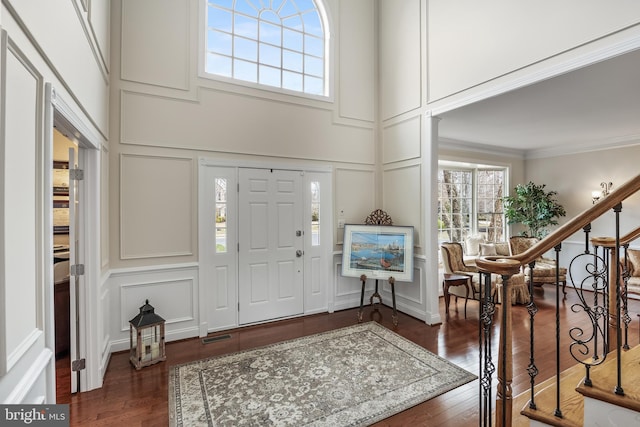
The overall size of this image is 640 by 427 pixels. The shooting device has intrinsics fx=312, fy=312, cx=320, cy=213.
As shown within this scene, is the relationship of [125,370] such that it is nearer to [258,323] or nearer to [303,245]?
[258,323]

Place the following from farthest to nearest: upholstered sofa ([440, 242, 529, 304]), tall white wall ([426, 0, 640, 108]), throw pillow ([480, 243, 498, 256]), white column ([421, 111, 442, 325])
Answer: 1. throw pillow ([480, 243, 498, 256])
2. upholstered sofa ([440, 242, 529, 304])
3. white column ([421, 111, 442, 325])
4. tall white wall ([426, 0, 640, 108])

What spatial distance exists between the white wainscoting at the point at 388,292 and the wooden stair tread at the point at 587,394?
7.21 ft

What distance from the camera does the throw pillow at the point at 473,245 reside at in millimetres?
6113

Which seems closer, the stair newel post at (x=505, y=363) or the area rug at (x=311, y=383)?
the stair newel post at (x=505, y=363)

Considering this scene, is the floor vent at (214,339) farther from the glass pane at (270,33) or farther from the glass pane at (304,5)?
the glass pane at (304,5)

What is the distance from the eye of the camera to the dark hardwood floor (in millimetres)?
2260

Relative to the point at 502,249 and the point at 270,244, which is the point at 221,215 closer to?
the point at 270,244

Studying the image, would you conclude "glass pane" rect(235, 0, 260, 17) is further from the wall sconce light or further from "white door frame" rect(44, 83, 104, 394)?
the wall sconce light

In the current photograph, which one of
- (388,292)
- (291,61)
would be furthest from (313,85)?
(388,292)

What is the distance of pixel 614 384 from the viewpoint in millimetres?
1532

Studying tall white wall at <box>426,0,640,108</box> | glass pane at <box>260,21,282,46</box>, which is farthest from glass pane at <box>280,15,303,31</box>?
tall white wall at <box>426,0,640,108</box>

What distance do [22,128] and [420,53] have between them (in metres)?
4.14

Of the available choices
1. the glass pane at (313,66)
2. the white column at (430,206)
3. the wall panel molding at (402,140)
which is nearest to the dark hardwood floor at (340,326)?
the white column at (430,206)

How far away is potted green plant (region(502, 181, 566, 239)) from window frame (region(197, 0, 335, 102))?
15.1 ft
